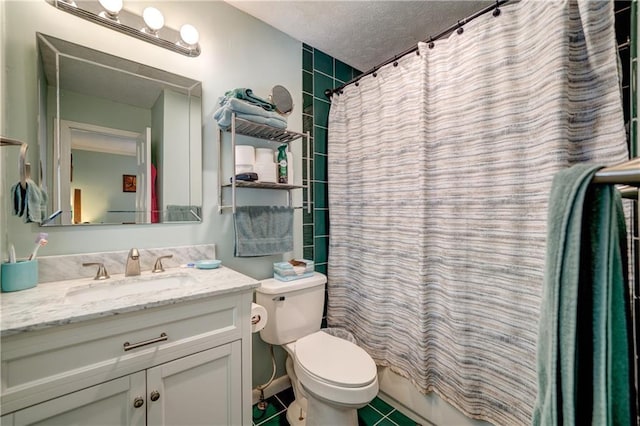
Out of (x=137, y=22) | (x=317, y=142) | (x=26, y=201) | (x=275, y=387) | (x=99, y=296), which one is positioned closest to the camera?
(x=26, y=201)

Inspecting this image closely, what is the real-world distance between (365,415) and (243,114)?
6.12 ft

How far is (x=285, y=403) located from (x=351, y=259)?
3.31ft

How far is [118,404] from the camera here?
32.4 inches

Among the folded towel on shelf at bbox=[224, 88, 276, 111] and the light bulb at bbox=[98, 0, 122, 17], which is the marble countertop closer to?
the folded towel on shelf at bbox=[224, 88, 276, 111]

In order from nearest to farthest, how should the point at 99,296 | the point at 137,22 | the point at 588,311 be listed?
1. the point at 588,311
2. the point at 99,296
3. the point at 137,22

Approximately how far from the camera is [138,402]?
845mm

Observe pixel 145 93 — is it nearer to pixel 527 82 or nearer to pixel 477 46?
pixel 477 46

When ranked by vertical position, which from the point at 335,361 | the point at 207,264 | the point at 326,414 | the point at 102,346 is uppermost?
the point at 207,264

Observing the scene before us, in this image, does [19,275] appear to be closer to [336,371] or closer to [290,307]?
[290,307]

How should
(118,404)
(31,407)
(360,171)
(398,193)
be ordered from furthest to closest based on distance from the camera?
(360,171) → (398,193) → (118,404) → (31,407)

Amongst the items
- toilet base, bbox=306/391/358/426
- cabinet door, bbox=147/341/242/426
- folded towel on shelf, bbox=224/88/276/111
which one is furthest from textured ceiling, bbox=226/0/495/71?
toilet base, bbox=306/391/358/426

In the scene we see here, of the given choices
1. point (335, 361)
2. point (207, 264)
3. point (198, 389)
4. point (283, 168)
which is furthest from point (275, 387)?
point (283, 168)

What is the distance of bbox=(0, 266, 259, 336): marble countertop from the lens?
0.71 meters

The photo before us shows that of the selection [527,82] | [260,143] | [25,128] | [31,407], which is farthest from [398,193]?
[25,128]
